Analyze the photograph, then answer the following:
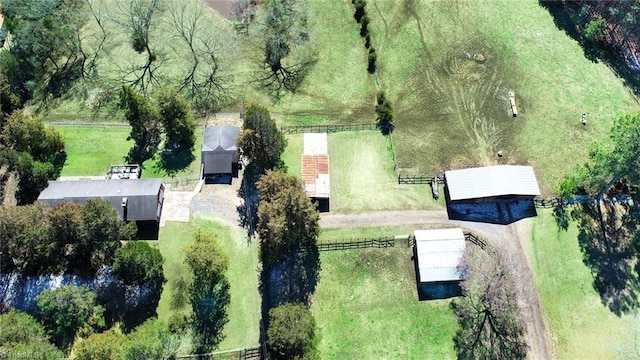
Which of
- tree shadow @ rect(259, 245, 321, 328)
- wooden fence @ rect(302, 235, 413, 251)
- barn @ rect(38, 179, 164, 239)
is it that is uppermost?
barn @ rect(38, 179, 164, 239)

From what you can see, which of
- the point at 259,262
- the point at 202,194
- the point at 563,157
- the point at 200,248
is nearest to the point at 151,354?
the point at 200,248

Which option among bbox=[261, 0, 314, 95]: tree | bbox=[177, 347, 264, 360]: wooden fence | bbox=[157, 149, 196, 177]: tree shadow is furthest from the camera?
bbox=[261, 0, 314, 95]: tree

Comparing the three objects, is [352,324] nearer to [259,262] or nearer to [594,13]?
[259,262]

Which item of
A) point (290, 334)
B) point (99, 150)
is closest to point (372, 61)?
point (99, 150)

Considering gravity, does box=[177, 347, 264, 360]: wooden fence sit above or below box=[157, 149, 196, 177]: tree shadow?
below

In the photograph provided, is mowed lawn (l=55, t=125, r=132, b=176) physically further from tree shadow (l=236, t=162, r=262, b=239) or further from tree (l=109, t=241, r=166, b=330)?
tree shadow (l=236, t=162, r=262, b=239)

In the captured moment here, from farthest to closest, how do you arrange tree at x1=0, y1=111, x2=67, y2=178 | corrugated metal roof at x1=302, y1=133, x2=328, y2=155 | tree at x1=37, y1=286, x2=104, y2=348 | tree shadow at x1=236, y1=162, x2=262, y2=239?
1. corrugated metal roof at x1=302, y1=133, x2=328, y2=155
2. tree at x1=0, y1=111, x2=67, y2=178
3. tree shadow at x1=236, y1=162, x2=262, y2=239
4. tree at x1=37, y1=286, x2=104, y2=348

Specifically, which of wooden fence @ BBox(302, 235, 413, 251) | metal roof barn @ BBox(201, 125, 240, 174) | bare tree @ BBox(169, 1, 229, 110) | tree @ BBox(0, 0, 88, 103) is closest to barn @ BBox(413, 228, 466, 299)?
wooden fence @ BBox(302, 235, 413, 251)
